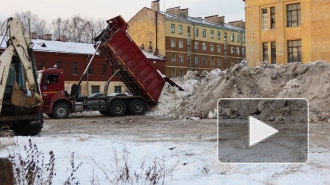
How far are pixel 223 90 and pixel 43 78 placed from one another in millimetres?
9245

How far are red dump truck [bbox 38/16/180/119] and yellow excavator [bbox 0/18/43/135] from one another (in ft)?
26.5

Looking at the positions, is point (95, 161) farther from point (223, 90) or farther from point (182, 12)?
point (182, 12)

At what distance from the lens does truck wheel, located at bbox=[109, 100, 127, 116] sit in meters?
22.3

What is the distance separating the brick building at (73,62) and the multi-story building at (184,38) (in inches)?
476

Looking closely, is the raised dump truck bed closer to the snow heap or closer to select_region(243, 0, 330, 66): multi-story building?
the snow heap

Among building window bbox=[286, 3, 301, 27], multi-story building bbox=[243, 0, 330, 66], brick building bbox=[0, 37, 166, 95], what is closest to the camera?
multi-story building bbox=[243, 0, 330, 66]

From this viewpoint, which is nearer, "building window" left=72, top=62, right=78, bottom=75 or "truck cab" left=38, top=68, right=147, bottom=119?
"truck cab" left=38, top=68, right=147, bottom=119

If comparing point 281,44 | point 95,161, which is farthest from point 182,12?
point 95,161

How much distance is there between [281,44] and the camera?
35.1 meters

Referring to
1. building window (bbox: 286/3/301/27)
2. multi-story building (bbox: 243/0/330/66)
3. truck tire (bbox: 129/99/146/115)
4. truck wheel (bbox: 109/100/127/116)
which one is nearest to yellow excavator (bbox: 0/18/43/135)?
truck wheel (bbox: 109/100/127/116)

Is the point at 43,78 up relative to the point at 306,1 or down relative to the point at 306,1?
down

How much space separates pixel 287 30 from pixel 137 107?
18.3 metres

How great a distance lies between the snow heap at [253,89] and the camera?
18562 millimetres
